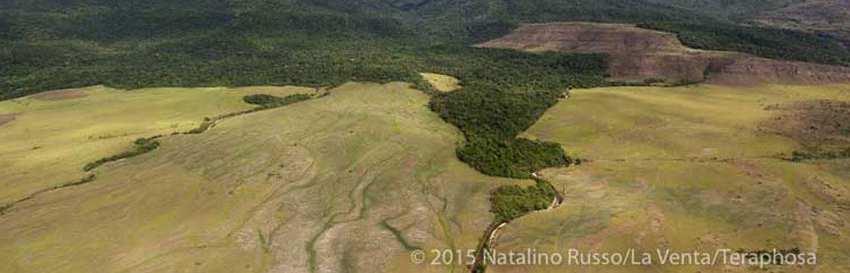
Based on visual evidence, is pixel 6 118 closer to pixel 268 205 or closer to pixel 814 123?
pixel 268 205

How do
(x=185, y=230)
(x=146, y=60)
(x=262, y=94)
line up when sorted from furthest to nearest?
(x=146, y=60) → (x=262, y=94) → (x=185, y=230)

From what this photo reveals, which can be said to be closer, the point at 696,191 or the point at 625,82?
the point at 696,191

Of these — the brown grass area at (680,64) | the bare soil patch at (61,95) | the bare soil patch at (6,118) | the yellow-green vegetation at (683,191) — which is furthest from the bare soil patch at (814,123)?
the bare soil patch at (61,95)

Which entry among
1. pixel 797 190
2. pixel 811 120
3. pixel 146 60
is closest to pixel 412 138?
pixel 797 190

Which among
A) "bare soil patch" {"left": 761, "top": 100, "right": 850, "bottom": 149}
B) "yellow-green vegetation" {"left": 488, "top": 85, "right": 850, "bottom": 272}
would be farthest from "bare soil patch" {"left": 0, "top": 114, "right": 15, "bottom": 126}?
"bare soil patch" {"left": 761, "top": 100, "right": 850, "bottom": 149}

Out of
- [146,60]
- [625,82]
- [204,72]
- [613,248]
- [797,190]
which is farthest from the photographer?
[146,60]

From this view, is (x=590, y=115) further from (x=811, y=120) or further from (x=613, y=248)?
(x=613, y=248)

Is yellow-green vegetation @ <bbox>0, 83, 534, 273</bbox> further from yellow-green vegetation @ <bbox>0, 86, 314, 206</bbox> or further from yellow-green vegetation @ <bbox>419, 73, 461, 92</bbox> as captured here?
yellow-green vegetation @ <bbox>419, 73, 461, 92</bbox>

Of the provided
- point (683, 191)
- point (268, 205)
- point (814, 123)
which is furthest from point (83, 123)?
point (814, 123)
